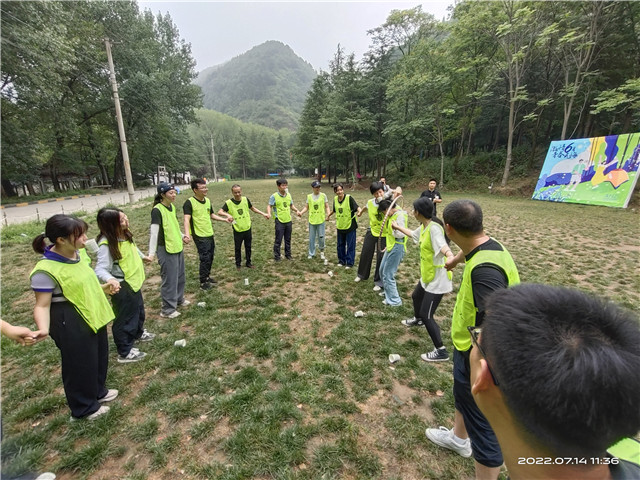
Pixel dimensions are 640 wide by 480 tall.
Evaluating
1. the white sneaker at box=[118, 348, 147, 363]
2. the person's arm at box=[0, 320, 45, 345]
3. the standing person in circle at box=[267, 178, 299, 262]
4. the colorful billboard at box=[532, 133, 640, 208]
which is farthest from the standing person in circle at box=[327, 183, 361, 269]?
the colorful billboard at box=[532, 133, 640, 208]

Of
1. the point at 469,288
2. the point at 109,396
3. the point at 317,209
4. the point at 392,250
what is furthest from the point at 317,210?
the point at 469,288

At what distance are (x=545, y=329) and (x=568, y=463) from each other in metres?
0.38

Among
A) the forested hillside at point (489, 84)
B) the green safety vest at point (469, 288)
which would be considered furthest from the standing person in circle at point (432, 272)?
the forested hillside at point (489, 84)

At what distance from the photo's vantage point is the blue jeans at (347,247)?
7.14 m

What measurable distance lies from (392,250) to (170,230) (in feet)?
12.7

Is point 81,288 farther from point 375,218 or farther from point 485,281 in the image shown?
point 375,218

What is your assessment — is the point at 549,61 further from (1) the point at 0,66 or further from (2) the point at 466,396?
(1) the point at 0,66

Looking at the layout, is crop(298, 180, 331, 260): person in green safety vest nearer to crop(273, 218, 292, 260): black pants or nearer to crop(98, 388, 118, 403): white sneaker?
crop(273, 218, 292, 260): black pants

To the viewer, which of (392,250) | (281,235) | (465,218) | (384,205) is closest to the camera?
(465,218)

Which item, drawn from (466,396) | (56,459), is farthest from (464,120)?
(56,459)

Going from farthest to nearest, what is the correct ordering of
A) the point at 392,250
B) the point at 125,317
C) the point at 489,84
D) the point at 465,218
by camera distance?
the point at 489,84 → the point at 392,250 → the point at 125,317 → the point at 465,218

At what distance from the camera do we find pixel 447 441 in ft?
8.17

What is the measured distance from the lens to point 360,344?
4031mm

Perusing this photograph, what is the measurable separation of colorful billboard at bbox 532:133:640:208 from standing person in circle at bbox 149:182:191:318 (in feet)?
70.8
